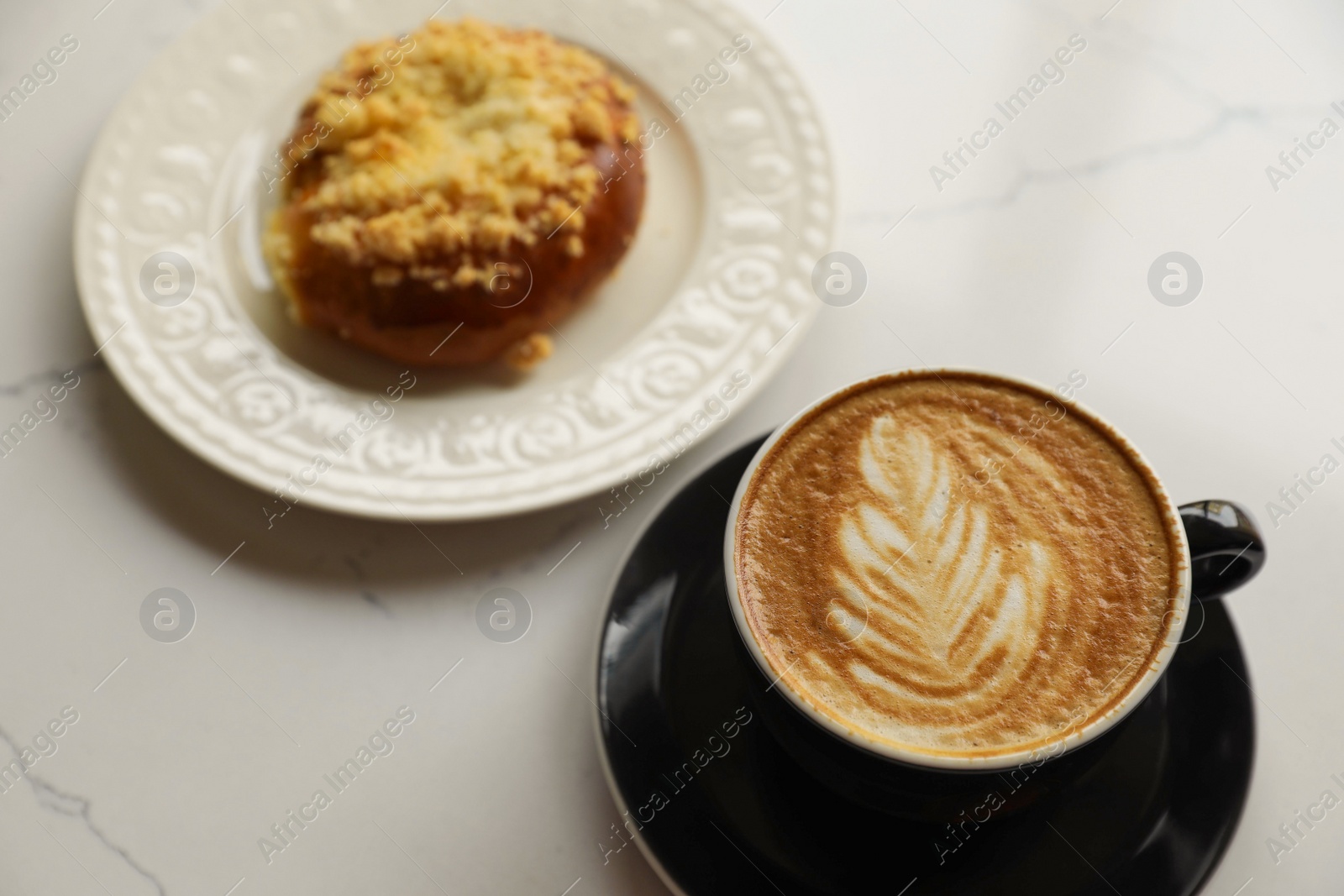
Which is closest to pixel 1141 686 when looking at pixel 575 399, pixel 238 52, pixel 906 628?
pixel 906 628

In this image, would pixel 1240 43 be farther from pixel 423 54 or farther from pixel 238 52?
pixel 238 52

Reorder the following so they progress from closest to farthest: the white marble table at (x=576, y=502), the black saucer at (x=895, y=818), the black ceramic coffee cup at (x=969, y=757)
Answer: the black ceramic coffee cup at (x=969, y=757) < the black saucer at (x=895, y=818) < the white marble table at (x=576, y=502)

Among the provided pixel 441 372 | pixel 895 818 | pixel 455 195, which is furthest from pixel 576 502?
pixel 895 818

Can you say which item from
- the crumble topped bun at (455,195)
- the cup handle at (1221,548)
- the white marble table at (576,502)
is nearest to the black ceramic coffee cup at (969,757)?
the cup handle at (1221,548)

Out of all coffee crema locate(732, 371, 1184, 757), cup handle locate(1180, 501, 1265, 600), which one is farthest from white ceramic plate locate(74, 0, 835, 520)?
cup handle locate(1180, 501, 1265, 600)

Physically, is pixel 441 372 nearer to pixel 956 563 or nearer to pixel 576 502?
pixel 576 502

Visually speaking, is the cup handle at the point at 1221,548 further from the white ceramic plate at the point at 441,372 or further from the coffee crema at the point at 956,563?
the white ceramic plate at the point at 441,372

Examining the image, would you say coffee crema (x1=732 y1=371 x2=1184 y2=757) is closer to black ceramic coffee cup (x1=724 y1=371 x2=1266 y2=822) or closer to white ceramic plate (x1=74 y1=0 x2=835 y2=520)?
black ceramic coffee cup (x1=724 y1=371 x2=1266 y2=822)

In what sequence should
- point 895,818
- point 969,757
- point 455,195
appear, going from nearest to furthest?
point 969,757 < point 895,818 < point 455,195
